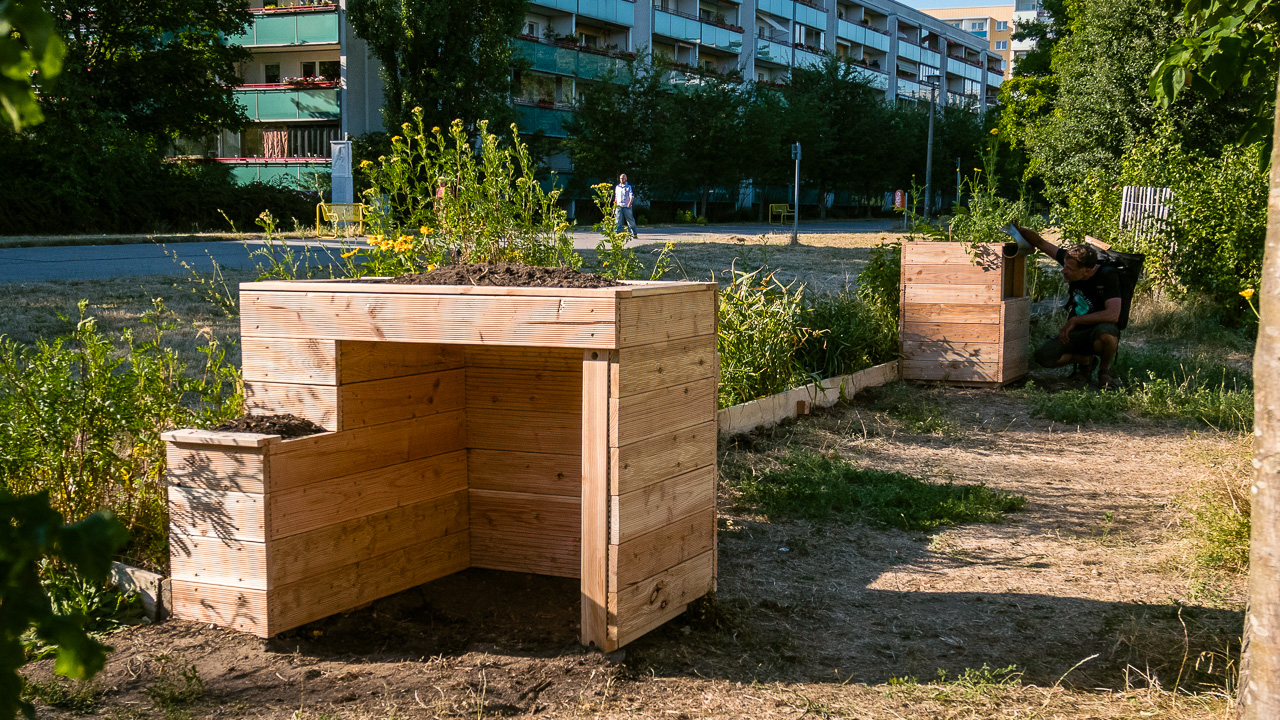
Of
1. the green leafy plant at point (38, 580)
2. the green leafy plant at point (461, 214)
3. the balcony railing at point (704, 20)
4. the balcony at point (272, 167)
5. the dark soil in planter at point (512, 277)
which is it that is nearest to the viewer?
the green leafy plant at point (38, 580)

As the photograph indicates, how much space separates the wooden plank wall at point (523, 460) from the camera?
421 centimetres

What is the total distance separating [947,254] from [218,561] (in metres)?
7.01

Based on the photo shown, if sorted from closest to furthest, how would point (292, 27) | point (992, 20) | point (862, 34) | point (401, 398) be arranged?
point (401, 398) → point (292, 27) → point (862, 34) → point (992, 20)

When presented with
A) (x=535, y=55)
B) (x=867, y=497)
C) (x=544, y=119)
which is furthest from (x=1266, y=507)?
(x=535, y=55)

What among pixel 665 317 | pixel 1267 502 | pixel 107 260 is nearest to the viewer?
pixel 1267 502

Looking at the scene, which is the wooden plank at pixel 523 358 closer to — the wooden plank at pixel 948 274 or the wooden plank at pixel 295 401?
the wooden plank at pixel 295 401

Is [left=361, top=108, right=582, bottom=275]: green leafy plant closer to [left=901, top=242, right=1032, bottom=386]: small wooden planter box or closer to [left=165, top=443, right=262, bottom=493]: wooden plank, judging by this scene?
[left=165, top=443, right=262, bottom=493]: wooden plank

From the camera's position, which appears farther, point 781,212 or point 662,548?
point 781,212

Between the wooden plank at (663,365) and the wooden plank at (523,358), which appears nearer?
the wooden plank at (663,365)

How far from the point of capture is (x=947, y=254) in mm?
8945

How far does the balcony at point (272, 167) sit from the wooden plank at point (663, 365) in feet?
114

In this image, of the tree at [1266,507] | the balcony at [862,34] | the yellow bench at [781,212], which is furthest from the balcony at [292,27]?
the balcony at [862,34]

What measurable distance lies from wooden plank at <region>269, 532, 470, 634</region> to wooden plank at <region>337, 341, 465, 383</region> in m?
0.67

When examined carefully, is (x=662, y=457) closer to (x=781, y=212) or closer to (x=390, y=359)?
(x=390, y=359)
